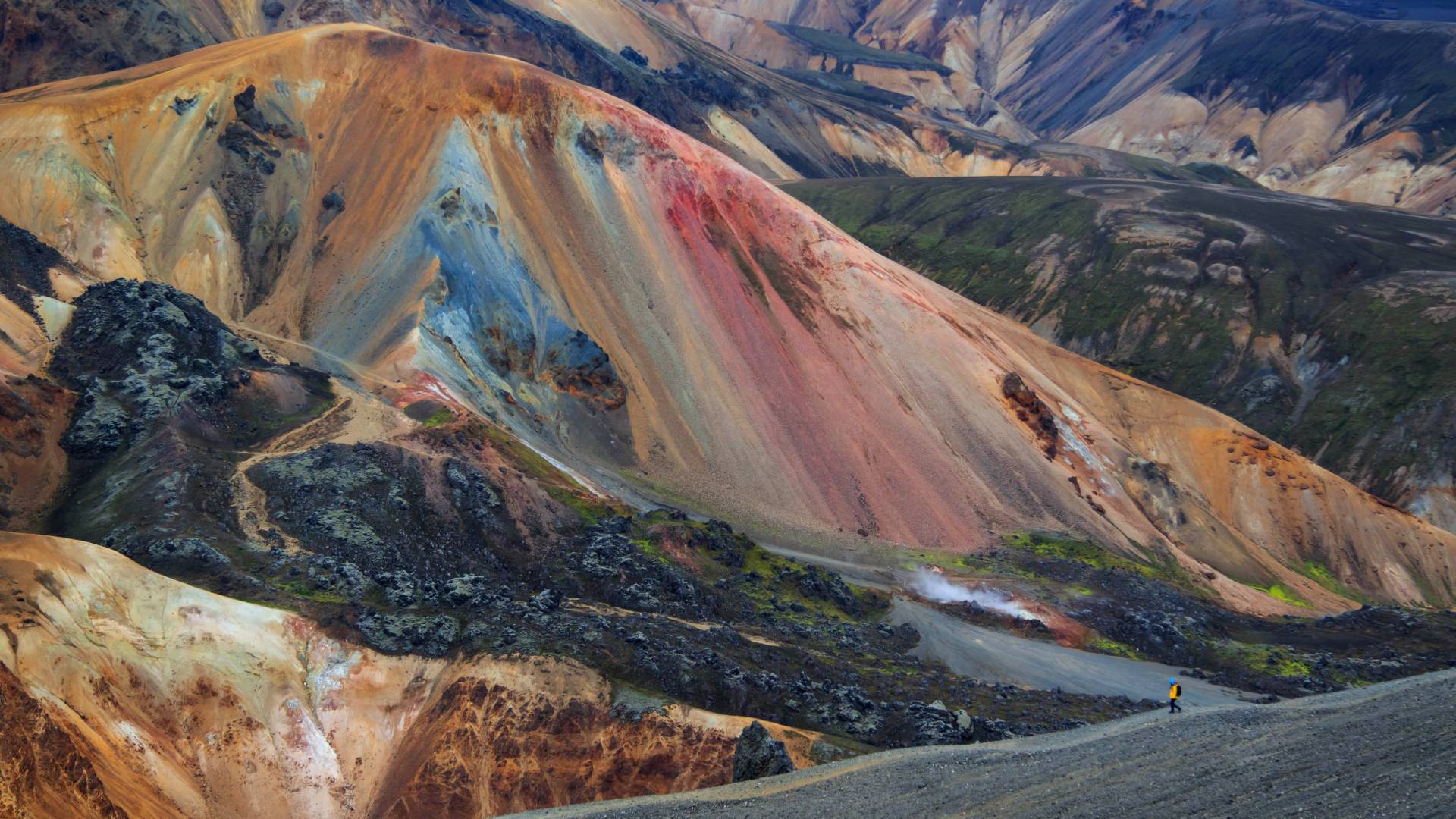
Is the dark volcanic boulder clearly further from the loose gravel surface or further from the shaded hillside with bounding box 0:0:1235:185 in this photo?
the shaded hillside with bounding box 0:0:1235:185

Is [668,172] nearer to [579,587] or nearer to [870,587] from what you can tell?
[870,587]

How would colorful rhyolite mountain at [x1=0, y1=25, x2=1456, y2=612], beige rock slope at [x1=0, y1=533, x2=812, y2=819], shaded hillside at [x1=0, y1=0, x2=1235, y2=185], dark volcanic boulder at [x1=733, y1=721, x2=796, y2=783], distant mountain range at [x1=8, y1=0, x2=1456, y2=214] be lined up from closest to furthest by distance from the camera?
1. beige rock slope at [x1=0, y1=533, x2=812, y2=819]
2. dark volcanic boulder at [x1=733, y1=721, x2=796, y2=783]
3. colorful rhyolite mountain at [x1=0, y1=25, x2=1456, y2=612]
4. shaded hillside at [x1=0, y1=0, x2=1235, y2=185]
5. distant mountain range at [x1=8, y1=0, x2=1456, y2=214]

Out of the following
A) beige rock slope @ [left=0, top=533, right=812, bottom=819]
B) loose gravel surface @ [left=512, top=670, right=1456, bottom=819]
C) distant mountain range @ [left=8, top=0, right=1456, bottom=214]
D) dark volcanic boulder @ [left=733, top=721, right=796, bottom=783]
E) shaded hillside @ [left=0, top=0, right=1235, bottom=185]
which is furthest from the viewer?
distant mountain range @ [left=8, top=0, right=1456, bottom=214]

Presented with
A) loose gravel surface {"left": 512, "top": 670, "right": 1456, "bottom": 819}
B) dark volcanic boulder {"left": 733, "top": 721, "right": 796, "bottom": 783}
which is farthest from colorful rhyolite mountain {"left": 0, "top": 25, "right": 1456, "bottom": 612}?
loose gravel surface {"left": 512, "top": 670, "right": 1456, "bottom": 819}

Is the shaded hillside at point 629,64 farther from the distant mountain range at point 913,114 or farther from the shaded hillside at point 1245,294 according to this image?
the shaded hillside at point 1245,294

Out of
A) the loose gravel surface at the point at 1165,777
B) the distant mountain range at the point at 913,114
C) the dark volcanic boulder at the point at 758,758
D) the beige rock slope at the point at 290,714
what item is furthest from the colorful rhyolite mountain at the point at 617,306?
the distant mountain range at the point at 913,114

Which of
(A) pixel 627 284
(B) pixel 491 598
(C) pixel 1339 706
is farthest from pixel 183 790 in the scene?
(A) pixel 627 284
